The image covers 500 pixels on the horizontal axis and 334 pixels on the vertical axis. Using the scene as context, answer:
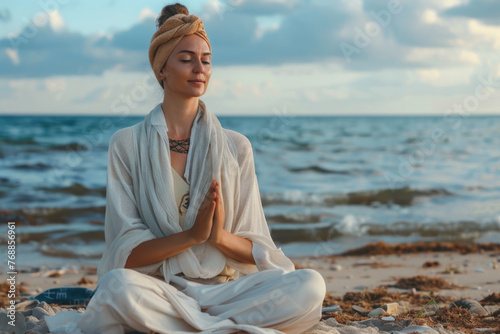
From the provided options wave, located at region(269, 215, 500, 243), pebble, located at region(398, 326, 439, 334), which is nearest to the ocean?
wave, located at region(269, 215, 500, 243)

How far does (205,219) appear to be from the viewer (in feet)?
12.7

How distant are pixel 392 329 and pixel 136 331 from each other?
1.94 m

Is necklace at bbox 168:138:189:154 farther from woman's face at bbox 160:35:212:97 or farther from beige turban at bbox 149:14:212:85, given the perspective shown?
beige turban at bbox 149:14:212:85

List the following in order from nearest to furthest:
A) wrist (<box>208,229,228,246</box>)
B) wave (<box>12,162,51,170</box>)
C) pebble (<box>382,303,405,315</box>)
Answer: wrist (<box>208,229,228,246</box>)
pebble (<box>382,303,405,315</box>)
wave (<box>12,162,51,170</box>)

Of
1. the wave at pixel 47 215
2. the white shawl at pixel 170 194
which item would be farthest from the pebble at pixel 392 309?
the wave at pixel 47 215

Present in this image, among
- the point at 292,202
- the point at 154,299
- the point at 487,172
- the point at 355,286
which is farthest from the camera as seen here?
the point at 487,172

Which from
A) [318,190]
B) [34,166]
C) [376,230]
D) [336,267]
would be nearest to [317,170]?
[318,190]

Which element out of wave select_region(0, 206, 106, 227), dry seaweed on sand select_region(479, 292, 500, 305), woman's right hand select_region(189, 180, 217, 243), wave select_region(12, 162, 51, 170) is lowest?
wave select_region(0, 206, 106, 227)

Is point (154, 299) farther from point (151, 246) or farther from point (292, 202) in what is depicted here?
point (292, 202)

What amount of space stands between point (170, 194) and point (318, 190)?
35.6ft

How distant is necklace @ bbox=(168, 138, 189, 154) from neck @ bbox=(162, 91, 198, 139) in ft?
0.12

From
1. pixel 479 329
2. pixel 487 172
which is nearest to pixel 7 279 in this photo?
pixel 479 329

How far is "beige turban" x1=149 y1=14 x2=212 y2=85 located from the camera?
420 cm

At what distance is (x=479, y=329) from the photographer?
193 inches
